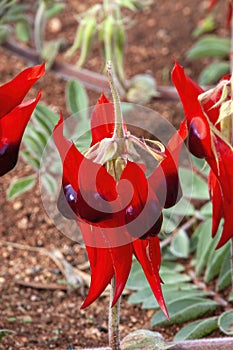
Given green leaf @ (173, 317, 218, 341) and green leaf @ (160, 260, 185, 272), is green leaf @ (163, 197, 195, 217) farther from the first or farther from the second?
green leaf @ (173, 317, 218, 341)

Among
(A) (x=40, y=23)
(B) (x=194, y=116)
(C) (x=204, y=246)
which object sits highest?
(A) (x=40, y=23)

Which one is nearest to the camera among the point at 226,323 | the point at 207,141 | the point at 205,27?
the point at 207,141

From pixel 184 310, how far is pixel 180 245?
252 millimetres

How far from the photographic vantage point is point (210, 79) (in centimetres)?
256

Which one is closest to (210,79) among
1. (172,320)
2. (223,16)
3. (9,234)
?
(223,16)

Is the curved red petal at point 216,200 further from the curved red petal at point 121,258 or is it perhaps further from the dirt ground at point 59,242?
the dirt ground at point 59,242

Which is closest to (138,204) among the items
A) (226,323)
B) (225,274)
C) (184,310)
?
(226,323)

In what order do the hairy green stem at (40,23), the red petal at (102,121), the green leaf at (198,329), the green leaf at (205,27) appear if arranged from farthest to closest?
1. the green leaf at (205,27)
2. the hairy green stem at (40,23)
3. the green leaf at (198,329)
4. the red petal at (102,121)

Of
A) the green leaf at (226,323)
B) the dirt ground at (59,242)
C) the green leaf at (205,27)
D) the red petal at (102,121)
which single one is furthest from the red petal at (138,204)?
the green leaf at (205,27)

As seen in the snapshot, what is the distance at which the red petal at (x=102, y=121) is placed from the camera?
4.07 ft

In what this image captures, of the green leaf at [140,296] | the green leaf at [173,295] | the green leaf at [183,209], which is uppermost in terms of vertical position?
the green leaf at [183,209]

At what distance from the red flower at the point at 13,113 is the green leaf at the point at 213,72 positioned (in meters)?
1.38

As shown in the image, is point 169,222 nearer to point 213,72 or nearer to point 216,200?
point 216,200

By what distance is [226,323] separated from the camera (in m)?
1.53
